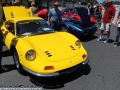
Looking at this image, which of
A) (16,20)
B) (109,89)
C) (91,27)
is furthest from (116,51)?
(16,20)

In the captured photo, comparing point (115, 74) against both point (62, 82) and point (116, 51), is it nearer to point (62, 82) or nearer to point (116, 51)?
point (62, 82)

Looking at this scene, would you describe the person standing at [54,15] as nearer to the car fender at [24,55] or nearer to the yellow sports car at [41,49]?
the yellow sports car at [41,49]

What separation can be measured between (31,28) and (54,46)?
1055 mm

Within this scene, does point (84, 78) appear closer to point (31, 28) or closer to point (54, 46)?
point (54, 46)

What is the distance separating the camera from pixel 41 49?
11.2ft

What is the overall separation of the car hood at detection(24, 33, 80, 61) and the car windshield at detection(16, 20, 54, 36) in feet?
0.82

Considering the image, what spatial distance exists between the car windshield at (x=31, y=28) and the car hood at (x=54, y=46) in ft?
0.82

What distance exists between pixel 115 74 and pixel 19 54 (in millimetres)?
2361

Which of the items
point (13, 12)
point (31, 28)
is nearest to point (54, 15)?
point (13, 12)

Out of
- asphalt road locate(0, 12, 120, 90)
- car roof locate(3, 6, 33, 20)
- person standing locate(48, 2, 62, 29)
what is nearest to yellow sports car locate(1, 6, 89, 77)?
asphalt road locate(0, 12, 120, 90)

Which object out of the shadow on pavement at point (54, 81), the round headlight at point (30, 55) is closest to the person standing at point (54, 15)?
the shadow on pavement at point (54, 81)

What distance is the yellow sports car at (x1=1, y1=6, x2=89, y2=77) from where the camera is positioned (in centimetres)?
313

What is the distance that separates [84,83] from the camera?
3357 mm

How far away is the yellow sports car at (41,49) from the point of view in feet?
10.3
